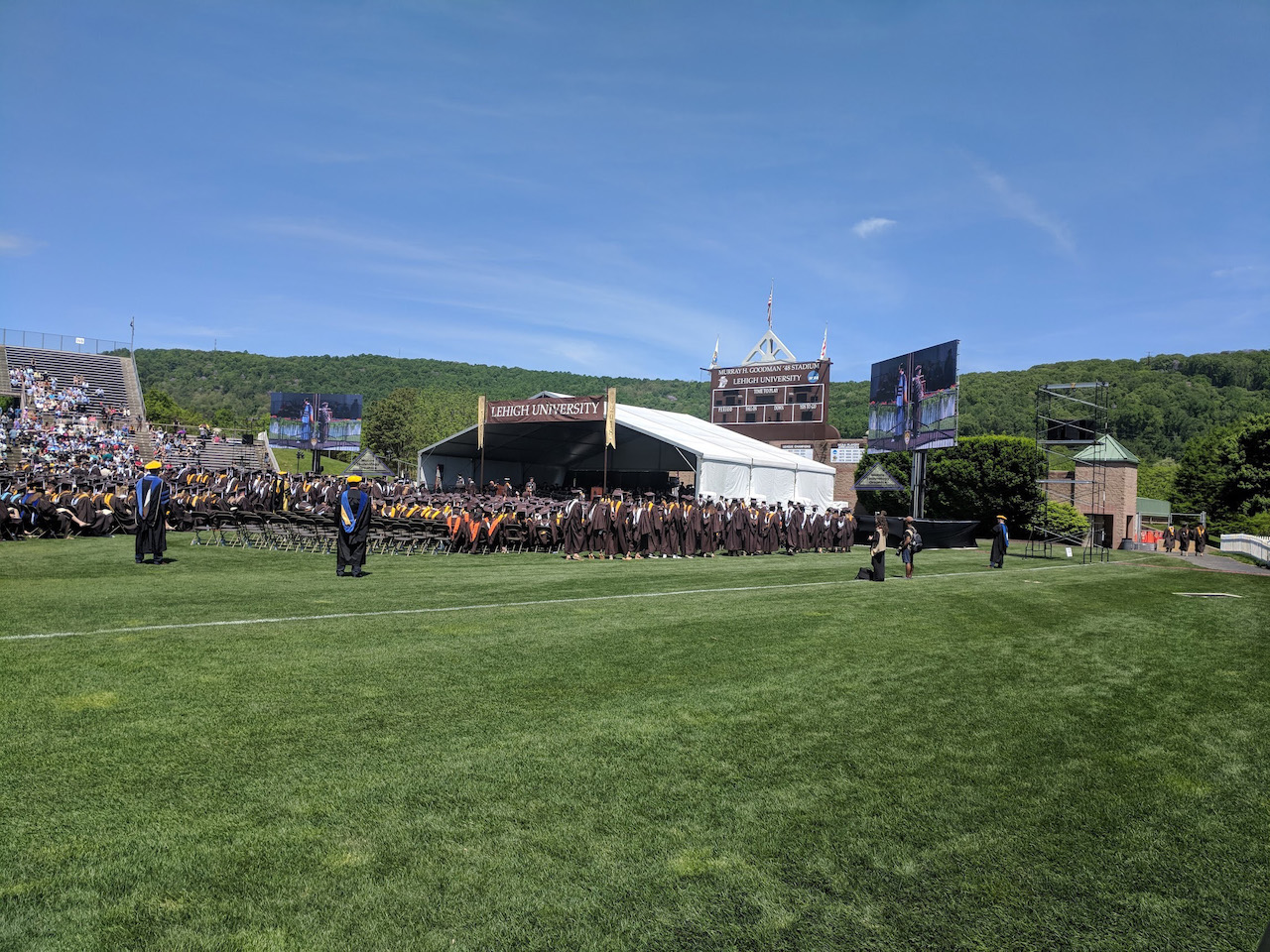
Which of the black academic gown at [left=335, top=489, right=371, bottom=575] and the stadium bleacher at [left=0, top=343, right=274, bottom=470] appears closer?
the black academic gown at [left=335, top=489, right=371, bottom=575]

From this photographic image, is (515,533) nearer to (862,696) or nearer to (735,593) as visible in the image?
(735,593)

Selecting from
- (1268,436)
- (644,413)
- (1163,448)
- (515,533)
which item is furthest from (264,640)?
(1163,448)

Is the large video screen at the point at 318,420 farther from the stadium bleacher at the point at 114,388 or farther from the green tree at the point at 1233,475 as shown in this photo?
the green tree at the point at 1233,475

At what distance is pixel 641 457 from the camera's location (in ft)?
134

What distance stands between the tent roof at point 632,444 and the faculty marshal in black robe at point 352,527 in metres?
14.2

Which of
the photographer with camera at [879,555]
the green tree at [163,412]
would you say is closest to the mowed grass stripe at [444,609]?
the photographer with camera at [879,555]

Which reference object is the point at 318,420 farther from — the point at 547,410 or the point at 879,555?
the point at 879,555

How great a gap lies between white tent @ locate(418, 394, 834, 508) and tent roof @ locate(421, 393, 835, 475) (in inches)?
1.6

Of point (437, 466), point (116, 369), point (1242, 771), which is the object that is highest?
point (116, 369)

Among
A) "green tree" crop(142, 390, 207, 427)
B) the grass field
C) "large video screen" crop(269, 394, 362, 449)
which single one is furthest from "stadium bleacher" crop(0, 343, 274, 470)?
the grass field

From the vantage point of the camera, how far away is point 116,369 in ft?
187

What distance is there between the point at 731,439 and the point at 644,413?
4219mm

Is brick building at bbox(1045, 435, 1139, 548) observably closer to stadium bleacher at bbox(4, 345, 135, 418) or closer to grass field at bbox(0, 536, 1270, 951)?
grass field at bbox(0, 536, 1270, 951)

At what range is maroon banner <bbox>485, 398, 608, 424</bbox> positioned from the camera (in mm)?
28609
